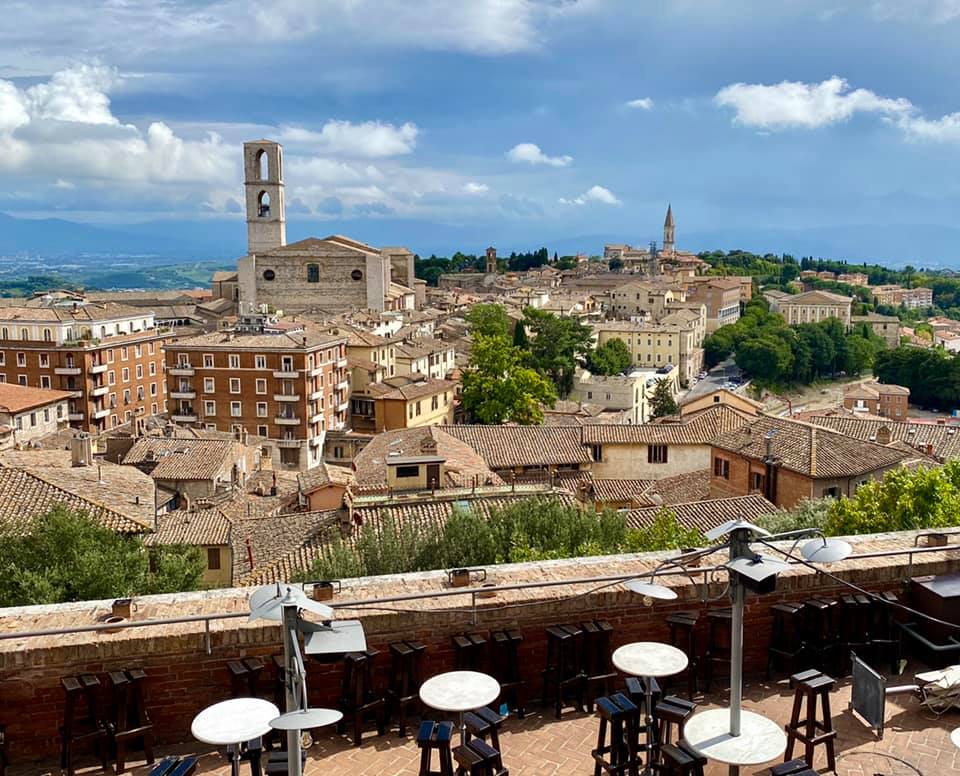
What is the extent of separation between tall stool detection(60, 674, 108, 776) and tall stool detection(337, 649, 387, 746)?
1.67m

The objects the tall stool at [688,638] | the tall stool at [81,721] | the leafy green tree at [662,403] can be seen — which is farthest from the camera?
the leafy green tree at [662,403]

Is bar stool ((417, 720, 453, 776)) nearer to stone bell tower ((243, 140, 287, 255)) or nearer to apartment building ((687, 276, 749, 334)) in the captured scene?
stone bell tower ((243, 140, 287, 255))

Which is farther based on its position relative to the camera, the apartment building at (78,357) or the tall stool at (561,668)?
the apartment building at (78,357)

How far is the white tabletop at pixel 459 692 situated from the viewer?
220 inches

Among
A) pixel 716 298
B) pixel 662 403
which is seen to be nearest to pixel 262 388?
pixel 662 403

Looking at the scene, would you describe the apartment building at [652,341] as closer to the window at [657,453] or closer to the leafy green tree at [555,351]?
the leafy green tree at [555,351]

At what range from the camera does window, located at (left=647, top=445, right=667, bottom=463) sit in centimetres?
3509

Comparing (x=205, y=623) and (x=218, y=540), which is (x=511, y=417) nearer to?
(x=218, y=540)

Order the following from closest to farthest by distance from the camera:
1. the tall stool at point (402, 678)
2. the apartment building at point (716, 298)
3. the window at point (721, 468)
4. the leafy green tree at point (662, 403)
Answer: the tall stool at point (402, 678)
the window at point (721, 468)
the leafy green tree at point (662, 403)
the apartment building at point (716, 298)

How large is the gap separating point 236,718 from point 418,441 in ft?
83.5

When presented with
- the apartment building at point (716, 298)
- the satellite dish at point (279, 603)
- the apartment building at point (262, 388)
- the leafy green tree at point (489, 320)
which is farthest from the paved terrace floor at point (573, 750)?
the apartment building at point (716, 298)

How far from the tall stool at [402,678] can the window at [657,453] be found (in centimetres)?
2907

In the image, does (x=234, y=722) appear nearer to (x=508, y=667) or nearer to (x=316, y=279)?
(x=508, y=667)

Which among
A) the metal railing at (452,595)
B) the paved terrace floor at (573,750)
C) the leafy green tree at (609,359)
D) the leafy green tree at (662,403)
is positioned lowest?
the leafy green tree at (662,403)
